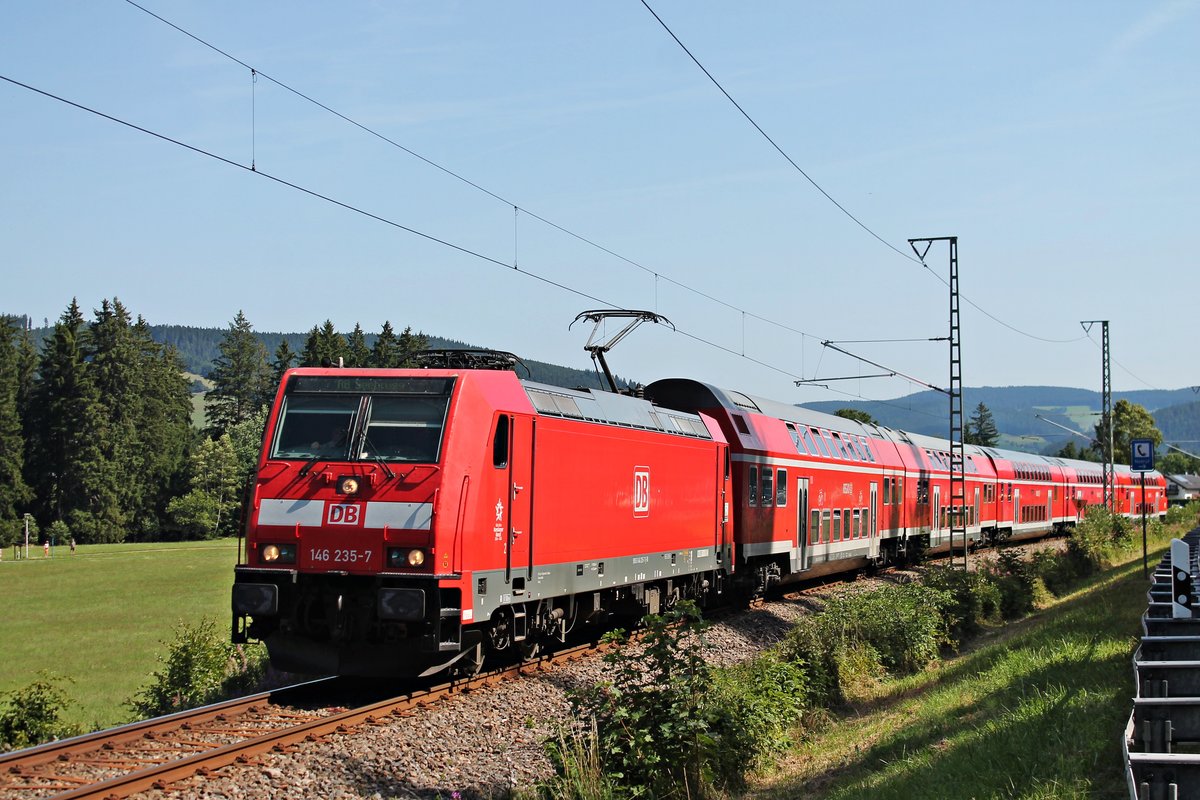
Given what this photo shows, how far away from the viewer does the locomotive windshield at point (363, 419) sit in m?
12.6

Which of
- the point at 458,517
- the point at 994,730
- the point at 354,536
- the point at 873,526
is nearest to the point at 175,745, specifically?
the point at 354,536

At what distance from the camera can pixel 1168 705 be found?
7.11 metres

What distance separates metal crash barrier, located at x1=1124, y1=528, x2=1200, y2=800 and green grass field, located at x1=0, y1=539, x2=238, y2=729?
1283 cm

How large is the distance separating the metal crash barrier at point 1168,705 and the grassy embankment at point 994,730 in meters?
0.41

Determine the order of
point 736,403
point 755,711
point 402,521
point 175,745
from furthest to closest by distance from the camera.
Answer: point 736,403, point 402,521, point 755,711, point 175,745

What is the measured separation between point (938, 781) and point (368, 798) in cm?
452

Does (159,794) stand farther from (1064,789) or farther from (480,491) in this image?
(1064,789)

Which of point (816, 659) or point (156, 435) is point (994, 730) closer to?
point (816, 659)

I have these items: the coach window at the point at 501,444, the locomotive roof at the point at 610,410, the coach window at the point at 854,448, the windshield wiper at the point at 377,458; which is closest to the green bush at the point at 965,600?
the coach window at the point at 854,448

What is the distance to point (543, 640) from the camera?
16.4m

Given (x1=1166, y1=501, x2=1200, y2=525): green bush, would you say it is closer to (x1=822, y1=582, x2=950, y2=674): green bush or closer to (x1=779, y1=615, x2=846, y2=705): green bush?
(x1=822, y1=582, x2=950, y2=674): green bush

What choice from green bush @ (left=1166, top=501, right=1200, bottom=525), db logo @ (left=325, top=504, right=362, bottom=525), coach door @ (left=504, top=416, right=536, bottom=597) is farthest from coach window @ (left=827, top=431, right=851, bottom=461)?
green bush @ (left=1166, top=501, right=1200, bottom=525)

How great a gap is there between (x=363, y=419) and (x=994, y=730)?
740 cm

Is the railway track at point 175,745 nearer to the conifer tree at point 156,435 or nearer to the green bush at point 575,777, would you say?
the green bush at point 575,777
